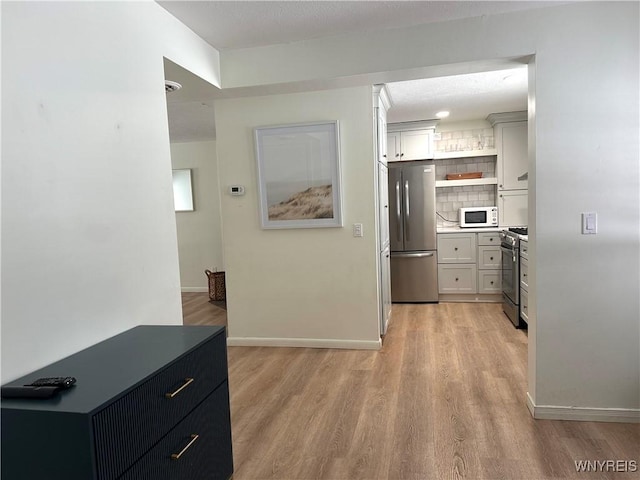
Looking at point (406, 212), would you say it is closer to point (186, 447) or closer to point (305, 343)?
point (305, 343)

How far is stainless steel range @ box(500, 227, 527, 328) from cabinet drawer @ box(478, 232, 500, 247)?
0.27m

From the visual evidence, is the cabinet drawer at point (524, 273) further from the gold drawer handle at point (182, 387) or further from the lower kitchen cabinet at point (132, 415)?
the gold drawer handle at point (182, 387)

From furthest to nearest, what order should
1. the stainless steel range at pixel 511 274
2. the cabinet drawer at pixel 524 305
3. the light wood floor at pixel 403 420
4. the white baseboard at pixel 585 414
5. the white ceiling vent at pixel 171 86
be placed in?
the stainless steel range at pixel 511 274
the cabinet drawer at pixel 524 305
the white ceiling vent at pixel 171 86
the white baseboard at pixel 585 414
the light wood floor at pixel 403 420

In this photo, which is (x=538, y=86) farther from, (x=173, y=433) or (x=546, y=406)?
(x=173, y=433)

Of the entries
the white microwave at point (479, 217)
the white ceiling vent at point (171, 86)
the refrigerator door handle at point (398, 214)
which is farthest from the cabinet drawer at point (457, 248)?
the white ceiling vent at point (171, 86)

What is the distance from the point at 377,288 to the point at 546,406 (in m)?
1.57

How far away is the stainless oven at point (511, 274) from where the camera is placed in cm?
427

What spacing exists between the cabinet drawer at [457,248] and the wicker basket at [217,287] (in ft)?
9.86

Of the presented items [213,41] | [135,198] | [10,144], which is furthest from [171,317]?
[213,41]

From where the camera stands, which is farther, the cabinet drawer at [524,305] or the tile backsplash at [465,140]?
the tile backsplash at [465,140]

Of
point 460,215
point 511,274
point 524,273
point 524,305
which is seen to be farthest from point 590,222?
point 460,215

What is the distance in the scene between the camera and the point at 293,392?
3002 millimetres

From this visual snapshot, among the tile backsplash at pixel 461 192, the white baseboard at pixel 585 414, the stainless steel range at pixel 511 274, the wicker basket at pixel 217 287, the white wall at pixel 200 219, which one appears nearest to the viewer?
the white baseboard at pixel 585 414

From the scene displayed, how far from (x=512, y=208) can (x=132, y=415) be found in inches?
207
